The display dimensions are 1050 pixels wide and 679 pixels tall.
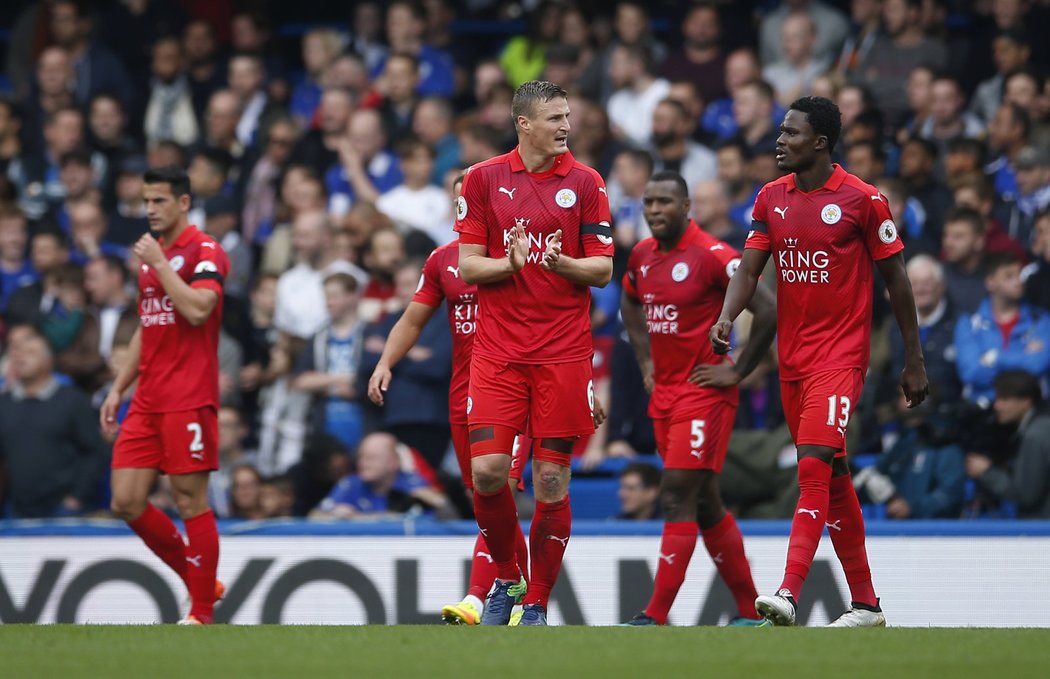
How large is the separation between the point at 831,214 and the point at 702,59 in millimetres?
7404

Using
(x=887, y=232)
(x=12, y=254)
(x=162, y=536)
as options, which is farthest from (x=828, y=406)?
A: (x=12, y=254)

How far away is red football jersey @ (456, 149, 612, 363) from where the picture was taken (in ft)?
26.5

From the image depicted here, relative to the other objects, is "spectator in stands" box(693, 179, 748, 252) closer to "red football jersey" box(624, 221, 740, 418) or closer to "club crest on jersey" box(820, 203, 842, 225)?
"red football jersey" box(624, 221, 740, 418)

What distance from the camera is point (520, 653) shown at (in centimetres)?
669

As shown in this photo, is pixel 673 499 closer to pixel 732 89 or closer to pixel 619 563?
pixel 619 563

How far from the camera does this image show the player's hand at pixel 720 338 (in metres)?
8.06

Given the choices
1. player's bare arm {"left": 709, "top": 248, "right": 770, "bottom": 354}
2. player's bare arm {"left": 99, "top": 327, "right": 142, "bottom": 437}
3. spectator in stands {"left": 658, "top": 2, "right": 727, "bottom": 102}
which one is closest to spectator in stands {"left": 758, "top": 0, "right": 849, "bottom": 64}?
spectator in stands {"left": 658, "top": 2, "right": 727, "bottom": 102}

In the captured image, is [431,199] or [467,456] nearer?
[467,456]

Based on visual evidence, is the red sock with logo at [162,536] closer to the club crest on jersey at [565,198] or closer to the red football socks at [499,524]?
the red football socks at [499,524]

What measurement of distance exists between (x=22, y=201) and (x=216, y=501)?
15.0 feet

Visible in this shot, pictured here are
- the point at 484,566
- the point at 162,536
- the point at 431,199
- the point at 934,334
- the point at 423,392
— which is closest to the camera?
the point at 484,566

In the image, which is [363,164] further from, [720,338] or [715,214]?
[720,338]

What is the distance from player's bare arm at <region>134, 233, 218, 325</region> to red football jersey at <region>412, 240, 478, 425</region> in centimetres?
125

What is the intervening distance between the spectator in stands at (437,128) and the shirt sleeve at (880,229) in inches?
290
